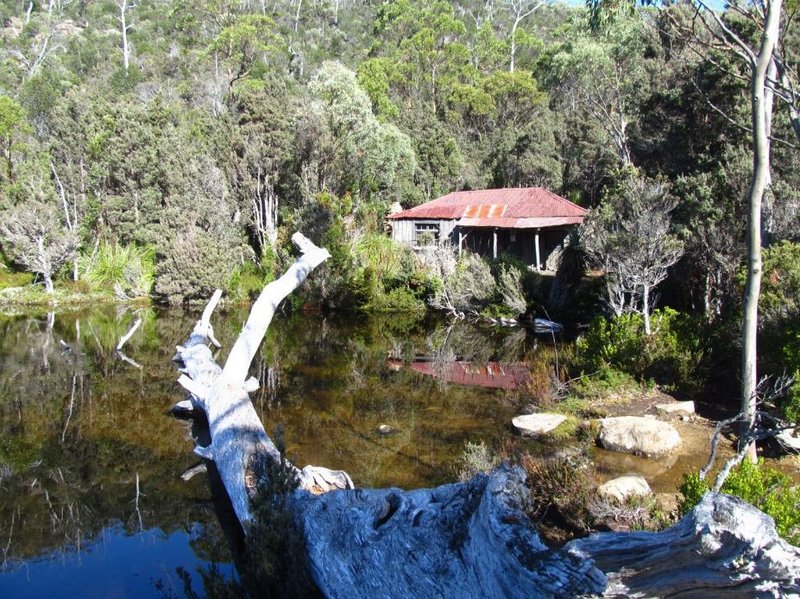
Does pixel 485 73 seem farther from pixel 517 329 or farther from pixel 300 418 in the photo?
pixel 300 418

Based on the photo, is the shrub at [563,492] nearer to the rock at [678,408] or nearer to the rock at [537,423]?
the rock at [537,423]

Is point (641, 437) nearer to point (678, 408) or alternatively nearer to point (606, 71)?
point (678, 408)

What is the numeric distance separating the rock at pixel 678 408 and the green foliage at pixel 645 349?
3.26 ft

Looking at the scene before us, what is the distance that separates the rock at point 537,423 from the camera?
32.6ft

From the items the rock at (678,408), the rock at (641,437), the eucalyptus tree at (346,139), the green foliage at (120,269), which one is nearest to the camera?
the rock at (641,437)

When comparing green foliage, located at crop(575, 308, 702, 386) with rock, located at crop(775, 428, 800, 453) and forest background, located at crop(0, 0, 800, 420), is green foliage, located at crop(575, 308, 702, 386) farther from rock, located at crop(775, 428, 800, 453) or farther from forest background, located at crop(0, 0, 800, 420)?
rock, located at crop(775, 428, 800, 453)

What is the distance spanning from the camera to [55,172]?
26594mm

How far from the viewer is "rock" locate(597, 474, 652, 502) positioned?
6.89 m

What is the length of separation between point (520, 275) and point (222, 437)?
48.0 ft

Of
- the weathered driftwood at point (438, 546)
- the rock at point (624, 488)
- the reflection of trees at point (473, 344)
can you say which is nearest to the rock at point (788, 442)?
the rock at point (624, 488)

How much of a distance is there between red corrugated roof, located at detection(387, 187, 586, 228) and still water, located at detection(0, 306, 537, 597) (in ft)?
27.5

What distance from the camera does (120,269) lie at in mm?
26172

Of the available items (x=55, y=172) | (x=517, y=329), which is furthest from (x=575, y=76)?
(x=55, y=172)

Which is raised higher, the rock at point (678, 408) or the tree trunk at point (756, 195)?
the tree trunk at point (756, 195)
